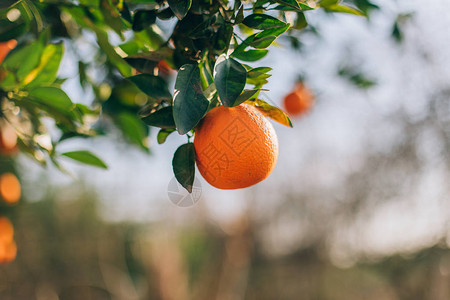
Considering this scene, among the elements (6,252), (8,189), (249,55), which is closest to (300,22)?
(249,55)

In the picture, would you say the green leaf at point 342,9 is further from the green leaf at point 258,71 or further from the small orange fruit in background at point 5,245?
the small orange fruit in background at point 5,245

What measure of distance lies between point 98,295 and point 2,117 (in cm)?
589

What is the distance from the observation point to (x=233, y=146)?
1.63 feet

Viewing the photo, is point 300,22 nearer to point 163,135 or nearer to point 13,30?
point 163,135

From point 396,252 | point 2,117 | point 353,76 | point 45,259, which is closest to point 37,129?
point 2,117

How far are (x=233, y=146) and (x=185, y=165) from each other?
72mm

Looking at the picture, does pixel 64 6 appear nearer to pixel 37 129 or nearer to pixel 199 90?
pixel 37 129

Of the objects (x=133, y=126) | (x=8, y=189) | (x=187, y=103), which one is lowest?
(x=8, y=189)

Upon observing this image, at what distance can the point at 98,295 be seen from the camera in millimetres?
5918

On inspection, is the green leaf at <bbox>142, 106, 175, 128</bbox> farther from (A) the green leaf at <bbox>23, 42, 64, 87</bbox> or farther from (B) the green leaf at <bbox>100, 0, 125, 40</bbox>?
(A) the green leaf at <bbox>23, 42, 64, 87</bbox>

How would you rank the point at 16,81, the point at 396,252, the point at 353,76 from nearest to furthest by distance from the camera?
the point at 16,81 < the point at 353,76 < the point at 396,252

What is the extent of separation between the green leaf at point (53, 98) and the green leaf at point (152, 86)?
0.77 feet

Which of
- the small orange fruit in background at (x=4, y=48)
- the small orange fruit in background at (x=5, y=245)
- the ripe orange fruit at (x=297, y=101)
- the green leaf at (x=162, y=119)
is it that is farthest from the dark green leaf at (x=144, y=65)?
the small orange fruit in background at (x=5, y=245)

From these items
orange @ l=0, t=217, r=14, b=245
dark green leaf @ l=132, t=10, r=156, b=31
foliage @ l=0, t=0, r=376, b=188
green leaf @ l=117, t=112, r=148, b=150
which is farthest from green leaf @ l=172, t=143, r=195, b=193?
orange @ l=0, t=217, r=14, b=245
